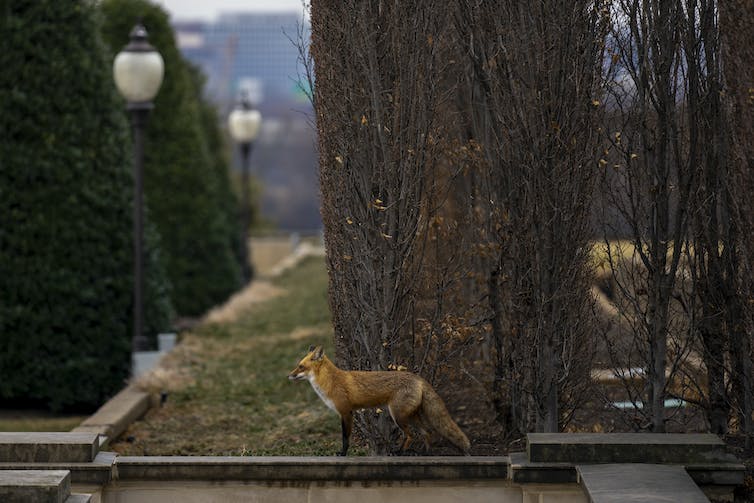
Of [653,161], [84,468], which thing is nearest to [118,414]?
[84,468]

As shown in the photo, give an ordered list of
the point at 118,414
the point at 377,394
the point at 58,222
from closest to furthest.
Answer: the point at 377,394, the point at 118,414, the point at 58,222

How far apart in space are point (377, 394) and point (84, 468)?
1721 millimetres

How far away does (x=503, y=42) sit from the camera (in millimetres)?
8031

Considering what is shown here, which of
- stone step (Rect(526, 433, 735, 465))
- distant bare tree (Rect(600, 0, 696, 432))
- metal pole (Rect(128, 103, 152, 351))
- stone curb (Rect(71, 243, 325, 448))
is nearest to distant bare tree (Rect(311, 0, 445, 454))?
distant bare tree (Rect(600, 0, 696, 432))

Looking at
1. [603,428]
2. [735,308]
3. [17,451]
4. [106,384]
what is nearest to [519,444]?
[603,428]

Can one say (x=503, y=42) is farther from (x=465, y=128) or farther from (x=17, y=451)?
(x=17, y=451)

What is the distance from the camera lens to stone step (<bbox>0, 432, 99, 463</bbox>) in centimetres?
737

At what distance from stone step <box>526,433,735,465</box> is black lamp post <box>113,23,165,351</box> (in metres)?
6.61

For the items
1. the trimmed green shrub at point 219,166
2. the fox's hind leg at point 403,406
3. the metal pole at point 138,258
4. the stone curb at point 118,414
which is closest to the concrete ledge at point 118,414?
the stone curb at point 118,414

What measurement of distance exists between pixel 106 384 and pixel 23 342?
97 centimetres

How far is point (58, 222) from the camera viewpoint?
13062 millimetres

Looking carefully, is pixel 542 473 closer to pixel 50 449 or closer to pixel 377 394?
pixel 377 394

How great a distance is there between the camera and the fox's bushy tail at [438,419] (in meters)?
7.68

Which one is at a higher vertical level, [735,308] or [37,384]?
[735,308]
